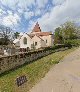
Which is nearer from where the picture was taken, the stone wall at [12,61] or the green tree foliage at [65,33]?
the stone wall at [12,61]

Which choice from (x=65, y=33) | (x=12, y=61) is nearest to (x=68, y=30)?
(x=65, y=33)

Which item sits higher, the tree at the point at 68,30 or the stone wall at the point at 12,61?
the tree at the point at 68,30

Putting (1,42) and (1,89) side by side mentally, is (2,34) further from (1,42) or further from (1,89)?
(1,89)

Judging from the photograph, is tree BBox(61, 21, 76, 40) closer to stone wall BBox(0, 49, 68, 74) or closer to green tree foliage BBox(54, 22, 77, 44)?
green tree foliage BBox(54, 22, 77, 44)

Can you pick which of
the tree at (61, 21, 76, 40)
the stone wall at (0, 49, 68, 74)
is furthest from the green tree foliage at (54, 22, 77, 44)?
the stone wall at (0, 49, 68, 74)

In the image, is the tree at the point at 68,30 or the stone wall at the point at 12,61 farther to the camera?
the tree at the point at 68,30

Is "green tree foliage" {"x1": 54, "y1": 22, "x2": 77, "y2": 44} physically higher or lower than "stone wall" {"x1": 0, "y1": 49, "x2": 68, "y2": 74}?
higher

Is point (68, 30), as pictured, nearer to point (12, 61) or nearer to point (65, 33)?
point (65, 33)

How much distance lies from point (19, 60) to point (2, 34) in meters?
57.0

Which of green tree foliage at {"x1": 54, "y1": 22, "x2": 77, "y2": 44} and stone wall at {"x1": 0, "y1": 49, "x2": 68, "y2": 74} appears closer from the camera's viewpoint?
stone wall at {"x1": 0, "y1": 49, "x2": 68, "y2": 74}

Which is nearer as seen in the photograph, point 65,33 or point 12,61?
point 12,61

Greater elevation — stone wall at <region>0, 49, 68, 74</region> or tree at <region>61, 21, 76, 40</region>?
tree at <region>61, 21, 76, 40</region>

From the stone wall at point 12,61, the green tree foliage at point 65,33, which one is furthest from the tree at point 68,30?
the stone wall at point 12,61

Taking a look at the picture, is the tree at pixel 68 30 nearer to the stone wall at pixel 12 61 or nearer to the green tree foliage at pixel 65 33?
the green tree foliage at pixel 65 33
